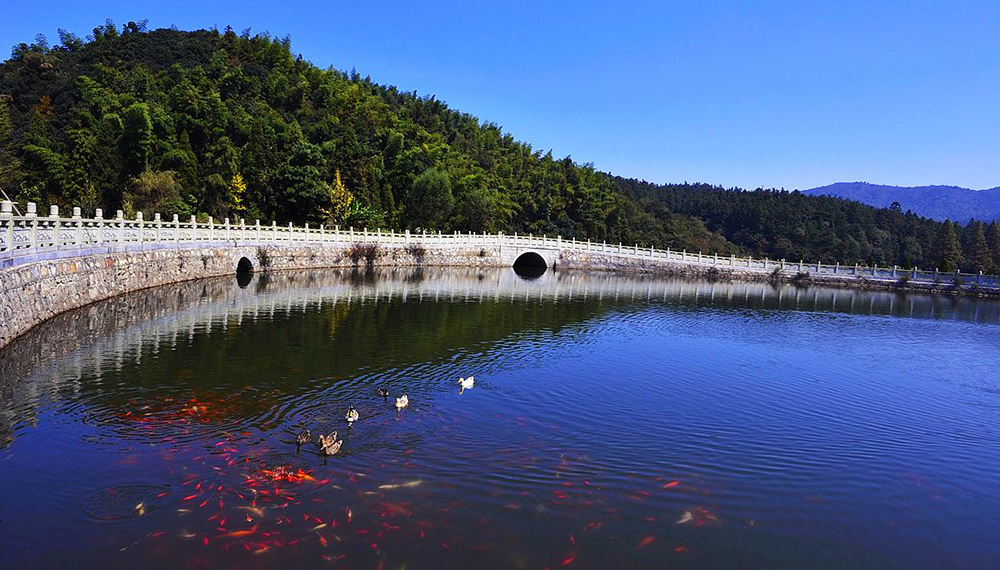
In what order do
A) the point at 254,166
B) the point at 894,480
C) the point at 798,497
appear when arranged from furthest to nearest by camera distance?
the point at 254,166
the point at 894,480
the point at 798,497

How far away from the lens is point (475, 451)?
948 centimetres

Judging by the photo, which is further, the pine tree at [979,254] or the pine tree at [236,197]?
the pine tree at [979,254]

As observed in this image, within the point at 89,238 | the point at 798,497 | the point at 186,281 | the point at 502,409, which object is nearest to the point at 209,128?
the point at 186,281

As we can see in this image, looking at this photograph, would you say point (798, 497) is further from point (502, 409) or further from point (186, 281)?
point (186, 281)

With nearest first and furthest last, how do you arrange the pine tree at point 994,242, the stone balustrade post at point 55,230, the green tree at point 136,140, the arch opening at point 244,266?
the stone balustrade post at point 55,230 < the arch opening at point 244,266 < the green tree at point 136,140 < the pine tree at point 994,242

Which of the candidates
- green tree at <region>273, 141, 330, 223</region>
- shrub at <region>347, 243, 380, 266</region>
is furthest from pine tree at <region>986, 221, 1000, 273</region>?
green tree at <region>273, 141, 330, 223</region>

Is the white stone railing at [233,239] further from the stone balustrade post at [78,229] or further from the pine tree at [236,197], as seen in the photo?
the pine tree at [236,197]

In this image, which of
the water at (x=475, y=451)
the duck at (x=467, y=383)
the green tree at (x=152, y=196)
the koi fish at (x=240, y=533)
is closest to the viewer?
the koi fish at (x=240, y=533)

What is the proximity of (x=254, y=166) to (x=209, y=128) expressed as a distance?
25.4ft

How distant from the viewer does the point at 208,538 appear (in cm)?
671

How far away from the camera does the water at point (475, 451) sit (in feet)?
22.9

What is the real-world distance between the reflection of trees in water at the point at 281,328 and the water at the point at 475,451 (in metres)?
0.13

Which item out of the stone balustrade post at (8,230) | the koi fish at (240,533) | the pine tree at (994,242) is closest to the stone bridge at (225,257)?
the stone balustrade post at (8,230)

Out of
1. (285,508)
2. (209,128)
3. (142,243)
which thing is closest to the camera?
(285,508)
